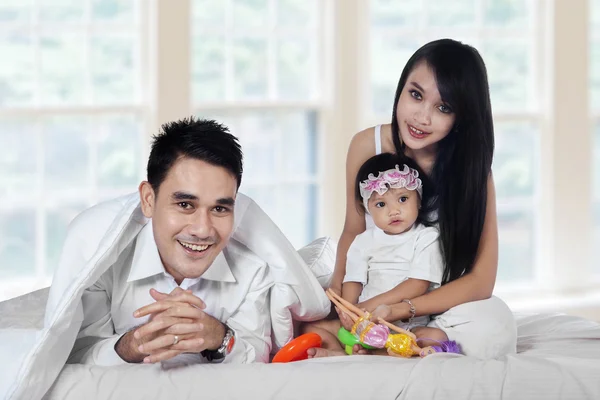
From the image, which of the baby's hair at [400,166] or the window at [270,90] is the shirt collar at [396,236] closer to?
the baby's hair at [400,166]

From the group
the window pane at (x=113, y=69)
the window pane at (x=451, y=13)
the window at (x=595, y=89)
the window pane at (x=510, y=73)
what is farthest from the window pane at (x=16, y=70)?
the window at (x=595, y=89)

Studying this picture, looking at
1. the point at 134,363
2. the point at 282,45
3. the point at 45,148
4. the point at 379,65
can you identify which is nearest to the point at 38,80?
the point at 45,148

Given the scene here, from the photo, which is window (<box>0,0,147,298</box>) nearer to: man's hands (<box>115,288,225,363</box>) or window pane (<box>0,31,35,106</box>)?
window pane (<box>0,31,35,106</box>)

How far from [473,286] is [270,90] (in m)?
2.44

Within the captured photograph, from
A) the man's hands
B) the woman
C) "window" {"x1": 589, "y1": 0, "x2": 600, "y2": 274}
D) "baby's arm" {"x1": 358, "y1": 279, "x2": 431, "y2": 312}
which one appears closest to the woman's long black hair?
the woman

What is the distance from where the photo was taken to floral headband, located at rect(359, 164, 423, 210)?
113 inches

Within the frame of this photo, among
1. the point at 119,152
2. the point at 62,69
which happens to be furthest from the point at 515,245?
the point at 62,69

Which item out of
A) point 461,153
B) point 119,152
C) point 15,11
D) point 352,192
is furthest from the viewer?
point 119,152

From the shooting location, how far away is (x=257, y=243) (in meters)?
2.71

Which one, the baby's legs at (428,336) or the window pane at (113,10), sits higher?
the window pane at (113,10)

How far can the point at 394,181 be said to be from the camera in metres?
2.86

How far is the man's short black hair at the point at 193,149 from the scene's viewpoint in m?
2.50

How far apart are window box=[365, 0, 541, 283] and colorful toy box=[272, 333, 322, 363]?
105 inches

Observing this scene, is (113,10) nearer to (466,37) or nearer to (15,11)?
(15,11)
